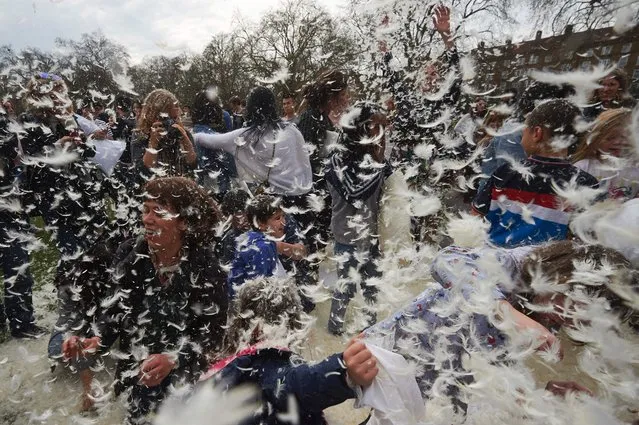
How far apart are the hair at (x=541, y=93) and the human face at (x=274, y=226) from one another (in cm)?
187

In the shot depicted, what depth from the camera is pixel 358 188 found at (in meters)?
2.76

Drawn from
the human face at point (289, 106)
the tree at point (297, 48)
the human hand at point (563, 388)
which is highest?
the tree at point (297, 48)

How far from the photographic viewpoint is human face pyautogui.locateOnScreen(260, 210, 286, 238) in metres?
2.62

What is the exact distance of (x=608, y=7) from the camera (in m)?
1.64

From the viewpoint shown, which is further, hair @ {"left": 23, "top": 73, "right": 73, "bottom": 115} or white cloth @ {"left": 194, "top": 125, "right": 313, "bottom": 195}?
hair @ {"left": 23, "top": 73, "right": 73, "bottom": 115}

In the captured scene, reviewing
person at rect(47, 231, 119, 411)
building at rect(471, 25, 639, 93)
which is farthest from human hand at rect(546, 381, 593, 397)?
person at rect(47, 231, 119, 411)

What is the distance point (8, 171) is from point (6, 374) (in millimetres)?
1522

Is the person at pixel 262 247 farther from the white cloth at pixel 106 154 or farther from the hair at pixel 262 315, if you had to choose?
the white cloth at pixel 106 154

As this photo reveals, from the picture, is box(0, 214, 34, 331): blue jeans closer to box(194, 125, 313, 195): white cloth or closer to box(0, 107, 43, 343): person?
box(0, 107, 43, 343): person

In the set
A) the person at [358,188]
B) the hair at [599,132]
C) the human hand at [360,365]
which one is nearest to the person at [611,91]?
the hair at [599,132]

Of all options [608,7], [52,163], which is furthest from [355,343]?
[52,163]

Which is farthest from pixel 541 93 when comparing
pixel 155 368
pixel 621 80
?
pixel 155 368

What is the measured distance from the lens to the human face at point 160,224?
5.95 feet

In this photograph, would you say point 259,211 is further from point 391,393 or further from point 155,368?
point 391,393
